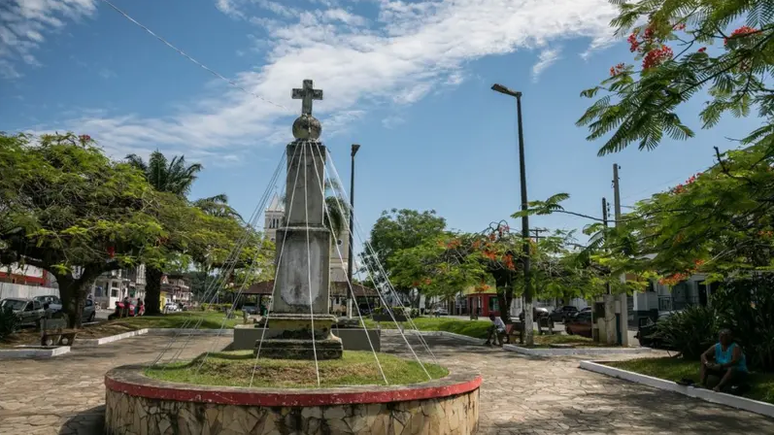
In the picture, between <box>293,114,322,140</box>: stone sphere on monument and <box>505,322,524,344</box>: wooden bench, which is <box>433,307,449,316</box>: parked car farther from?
<box>293,114,322,140</box>: stone sphere on monument

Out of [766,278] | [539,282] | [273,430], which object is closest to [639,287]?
[539,282]

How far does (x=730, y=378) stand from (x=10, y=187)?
16906 millimetres

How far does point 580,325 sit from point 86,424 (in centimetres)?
2004

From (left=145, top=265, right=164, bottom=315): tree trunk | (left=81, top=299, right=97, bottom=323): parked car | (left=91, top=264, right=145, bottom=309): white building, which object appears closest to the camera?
(left=81, top=299, right=97, bottom=323): parked car

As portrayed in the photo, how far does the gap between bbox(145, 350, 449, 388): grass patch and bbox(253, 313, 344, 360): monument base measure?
9.1 inches

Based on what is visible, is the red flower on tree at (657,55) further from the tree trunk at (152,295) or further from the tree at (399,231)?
the tree at (399,231)

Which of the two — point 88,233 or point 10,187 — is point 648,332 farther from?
point 10,187

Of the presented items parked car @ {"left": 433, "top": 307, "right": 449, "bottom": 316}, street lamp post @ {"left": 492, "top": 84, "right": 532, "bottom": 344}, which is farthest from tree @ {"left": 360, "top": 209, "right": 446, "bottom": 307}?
street lamp post @ {"left": 492, "top": 84, "right": 532, "bottom": 344}

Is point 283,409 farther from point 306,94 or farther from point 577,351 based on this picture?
point 577,351

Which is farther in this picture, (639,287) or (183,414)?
(639,287)

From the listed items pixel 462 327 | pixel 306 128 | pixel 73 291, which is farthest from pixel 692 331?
pixel 73 291

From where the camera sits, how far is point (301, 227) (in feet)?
27.2

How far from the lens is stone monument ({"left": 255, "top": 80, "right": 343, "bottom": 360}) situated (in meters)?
7.68

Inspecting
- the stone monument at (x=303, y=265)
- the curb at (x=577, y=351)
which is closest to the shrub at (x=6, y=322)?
the stone monument at (x=303, y=265)
